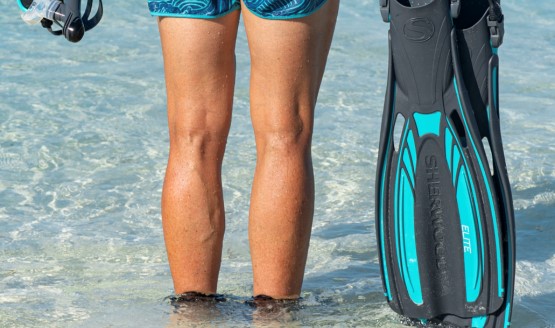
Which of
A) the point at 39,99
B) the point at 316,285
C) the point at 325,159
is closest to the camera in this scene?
the point at 316,285

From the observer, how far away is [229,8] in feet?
8.46

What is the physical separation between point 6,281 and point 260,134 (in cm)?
→ 115

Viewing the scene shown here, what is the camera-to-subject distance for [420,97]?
2.51 metres

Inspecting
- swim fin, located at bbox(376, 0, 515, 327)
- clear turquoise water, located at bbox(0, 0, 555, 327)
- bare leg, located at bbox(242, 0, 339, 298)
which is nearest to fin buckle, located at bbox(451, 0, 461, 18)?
swim fin, located at bbox(376, 0, 515, 327)

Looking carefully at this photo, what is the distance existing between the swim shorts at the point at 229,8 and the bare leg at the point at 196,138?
21 millimetres

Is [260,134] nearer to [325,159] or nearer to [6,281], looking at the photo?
[6,281]

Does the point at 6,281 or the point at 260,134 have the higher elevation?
the point at 260,134

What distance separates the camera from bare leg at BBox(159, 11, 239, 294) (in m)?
2.59

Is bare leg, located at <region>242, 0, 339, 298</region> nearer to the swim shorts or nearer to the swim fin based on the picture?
the swim shorts

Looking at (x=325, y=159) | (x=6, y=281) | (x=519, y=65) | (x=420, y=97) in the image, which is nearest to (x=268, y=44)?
(x=420, y=97)

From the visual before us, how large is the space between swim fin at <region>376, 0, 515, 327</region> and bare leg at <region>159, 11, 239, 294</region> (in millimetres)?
441

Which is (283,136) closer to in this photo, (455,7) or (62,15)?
(455,7)

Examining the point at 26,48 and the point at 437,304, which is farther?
the point at 26,48

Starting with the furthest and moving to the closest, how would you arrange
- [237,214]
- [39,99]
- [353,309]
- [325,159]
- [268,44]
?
1. [39,99]
2. [325,159]
3. [237,214]
4. [353,309]
5. [268,44]
